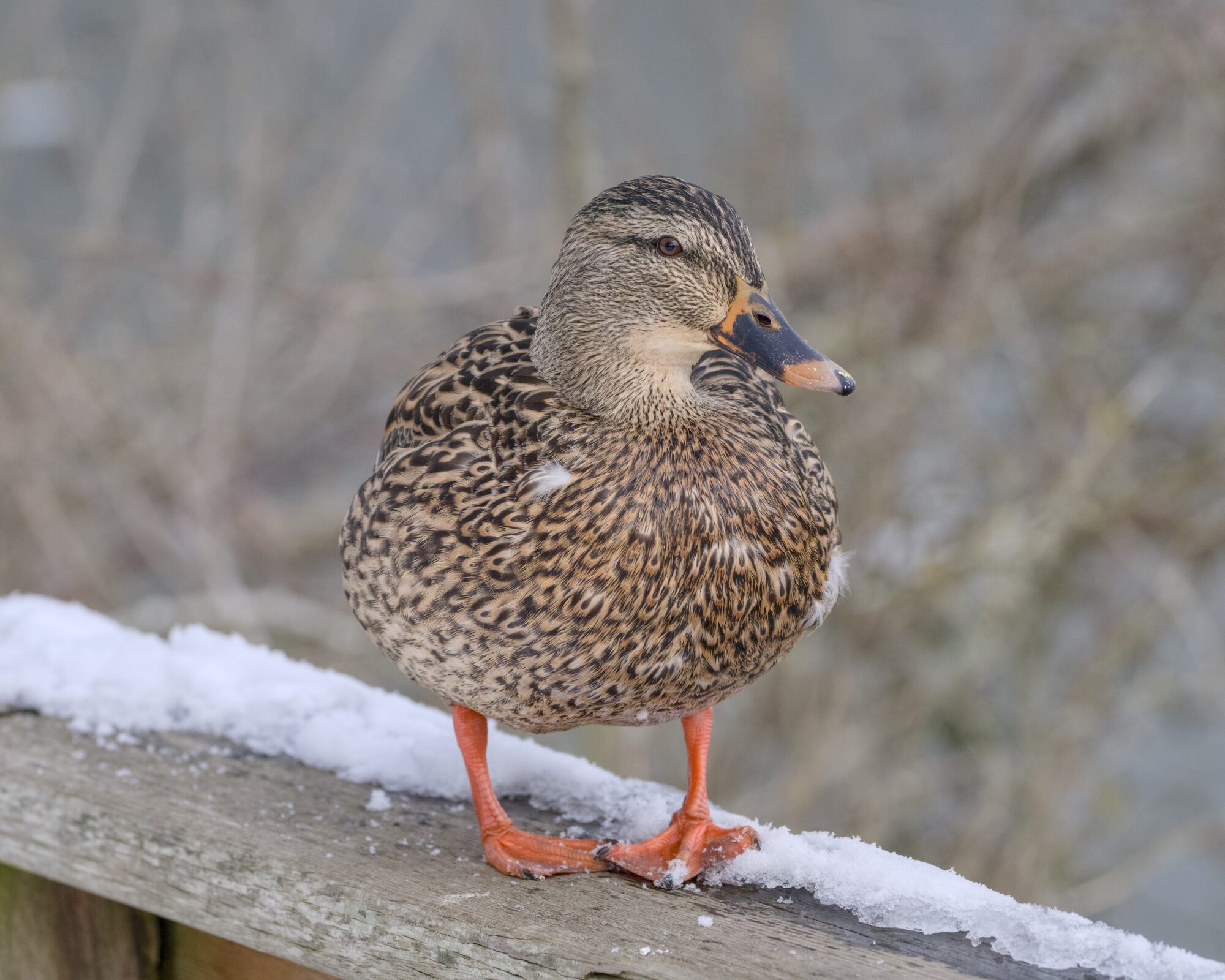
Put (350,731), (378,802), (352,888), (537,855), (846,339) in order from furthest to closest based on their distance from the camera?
(846,339), (350,731), (378,802), (537,855), (352,888)

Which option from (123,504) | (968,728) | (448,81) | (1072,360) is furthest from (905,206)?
(123,504)

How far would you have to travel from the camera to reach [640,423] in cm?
165

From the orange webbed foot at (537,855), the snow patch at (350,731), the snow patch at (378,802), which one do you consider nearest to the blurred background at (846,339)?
the snow patch at (350,731)

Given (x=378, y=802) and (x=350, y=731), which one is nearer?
(x=378, y=802)

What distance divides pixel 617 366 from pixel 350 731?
0.76 meters

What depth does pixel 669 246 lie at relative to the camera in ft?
5.24

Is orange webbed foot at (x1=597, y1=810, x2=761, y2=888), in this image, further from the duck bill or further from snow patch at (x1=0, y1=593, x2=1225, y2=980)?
the duck bill

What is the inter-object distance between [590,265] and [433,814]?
811 millimetres

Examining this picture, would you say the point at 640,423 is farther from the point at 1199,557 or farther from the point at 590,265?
the point at 1199,557

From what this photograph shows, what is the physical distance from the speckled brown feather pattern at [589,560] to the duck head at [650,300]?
6 centimetres

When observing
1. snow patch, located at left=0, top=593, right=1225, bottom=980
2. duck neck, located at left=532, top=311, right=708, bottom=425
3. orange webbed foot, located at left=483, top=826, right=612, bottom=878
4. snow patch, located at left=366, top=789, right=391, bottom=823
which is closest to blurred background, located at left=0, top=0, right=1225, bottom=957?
snow patch, located at left=0, top=593, right=1225, bottom=980

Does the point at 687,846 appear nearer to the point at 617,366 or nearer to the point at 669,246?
the point at 617,366

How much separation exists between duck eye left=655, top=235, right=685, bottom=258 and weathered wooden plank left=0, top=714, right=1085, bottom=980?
759 mm

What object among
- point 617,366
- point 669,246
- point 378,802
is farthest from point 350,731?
point 669,246
